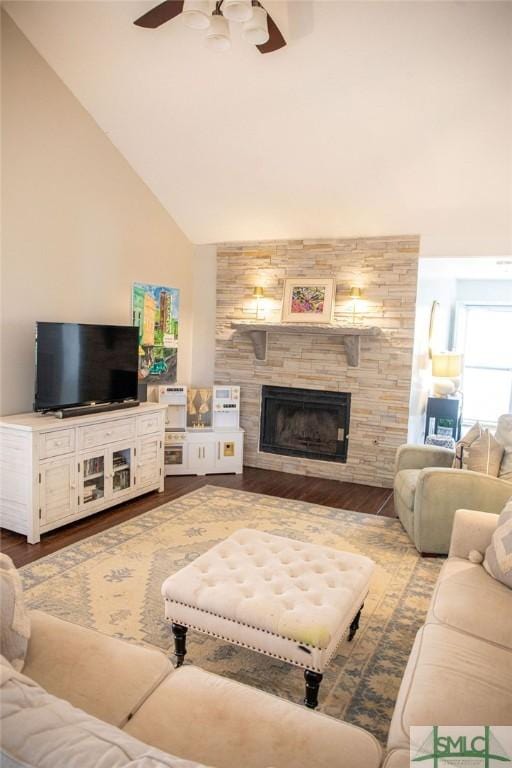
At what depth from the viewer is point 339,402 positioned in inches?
222

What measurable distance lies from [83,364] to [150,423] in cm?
84

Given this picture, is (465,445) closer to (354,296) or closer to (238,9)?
(354,296)

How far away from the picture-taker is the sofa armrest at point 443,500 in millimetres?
3588

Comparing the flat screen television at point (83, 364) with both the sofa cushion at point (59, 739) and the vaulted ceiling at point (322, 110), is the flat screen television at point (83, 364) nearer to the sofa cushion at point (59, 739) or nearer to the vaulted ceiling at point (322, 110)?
the vaulted ceiling at point (322, 110)

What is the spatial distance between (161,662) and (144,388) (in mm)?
4092

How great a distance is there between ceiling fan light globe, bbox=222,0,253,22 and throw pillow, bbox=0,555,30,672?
8.44 ft

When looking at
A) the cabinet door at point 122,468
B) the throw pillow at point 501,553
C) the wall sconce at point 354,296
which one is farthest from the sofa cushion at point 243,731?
the wall sconce at point 354,296

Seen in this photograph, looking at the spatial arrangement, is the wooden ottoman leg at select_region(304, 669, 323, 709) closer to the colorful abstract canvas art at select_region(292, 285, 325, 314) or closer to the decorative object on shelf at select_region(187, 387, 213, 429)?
the decorative object on shelf at select_region(187, 387, 213, 429)

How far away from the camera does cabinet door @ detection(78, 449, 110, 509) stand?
4102 mm

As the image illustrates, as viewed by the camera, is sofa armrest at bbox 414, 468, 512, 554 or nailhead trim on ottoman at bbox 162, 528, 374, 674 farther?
sofa armrest at bbox 414, 468, 512, 554

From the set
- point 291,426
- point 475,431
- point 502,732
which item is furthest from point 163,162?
point 502,732

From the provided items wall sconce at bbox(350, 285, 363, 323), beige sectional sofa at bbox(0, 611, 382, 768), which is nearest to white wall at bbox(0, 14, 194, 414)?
wall sconce at bbox(350, 285, 363, 323)

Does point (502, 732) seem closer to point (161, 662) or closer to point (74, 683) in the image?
point (161, 662)

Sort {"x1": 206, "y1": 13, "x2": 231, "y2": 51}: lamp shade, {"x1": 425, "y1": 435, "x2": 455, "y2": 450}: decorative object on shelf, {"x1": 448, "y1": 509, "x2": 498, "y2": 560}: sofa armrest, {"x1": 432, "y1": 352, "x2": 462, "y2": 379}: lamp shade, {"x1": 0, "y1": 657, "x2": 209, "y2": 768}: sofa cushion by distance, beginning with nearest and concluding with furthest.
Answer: {"x1": 0, "y1": 657, "x2": 209, "y2": 768}: sofa cushion → {"x1": 448, "y1": 509, "x2": 498, "y2": 560}: sofa armrest → {"x1": 206, "y1": 13, "x2": 231, "y2": 51}: lamp shade → {"x1": 425, "y1": 435, "x2": 455, "y2": 450}: decorative object on shelf → {"x1": 432, "y1": 352, "x2": 462, "y2": 379}: lamp shade
